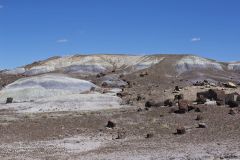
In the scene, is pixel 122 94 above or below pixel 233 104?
above

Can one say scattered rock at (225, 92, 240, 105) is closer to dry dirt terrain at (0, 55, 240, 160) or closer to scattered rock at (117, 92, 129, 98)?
dry dirt terrain at (0, 55, 240, 160)

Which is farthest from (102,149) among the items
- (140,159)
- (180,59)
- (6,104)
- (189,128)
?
(180,59)

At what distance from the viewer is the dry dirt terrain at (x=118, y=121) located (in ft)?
91.1

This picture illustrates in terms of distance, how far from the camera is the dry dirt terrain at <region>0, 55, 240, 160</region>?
1094 inches

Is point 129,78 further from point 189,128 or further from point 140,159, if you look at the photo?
point 140,159

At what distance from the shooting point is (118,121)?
40.9 meters

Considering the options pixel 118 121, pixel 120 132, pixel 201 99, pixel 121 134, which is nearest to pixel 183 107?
pixel 118 121

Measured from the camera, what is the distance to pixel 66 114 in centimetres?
4588

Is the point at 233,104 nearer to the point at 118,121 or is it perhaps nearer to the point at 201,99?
the point at 201,99

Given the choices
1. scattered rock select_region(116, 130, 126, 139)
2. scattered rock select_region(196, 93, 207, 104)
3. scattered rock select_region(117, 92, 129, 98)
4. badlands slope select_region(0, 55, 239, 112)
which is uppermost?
badlands slope select_region(0, 55, 239, 112)

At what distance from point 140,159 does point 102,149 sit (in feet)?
15.8

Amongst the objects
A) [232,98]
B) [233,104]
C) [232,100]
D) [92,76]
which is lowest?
[233,104]

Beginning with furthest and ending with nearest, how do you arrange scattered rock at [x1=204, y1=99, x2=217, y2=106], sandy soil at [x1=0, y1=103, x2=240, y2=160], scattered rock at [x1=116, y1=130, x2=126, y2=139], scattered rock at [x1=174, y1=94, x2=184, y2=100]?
1. scattered rock at [x1=174, y1=94, x2=184, y2=100]
2. scattered rock at [x1=204, y1=99, x2=217, y2=106]
3. scattered rock at [x1=116, y1=130, x2=126, y2=139]
4. sandy soil at [x1=0, y1=103, x2=240, y2=160]

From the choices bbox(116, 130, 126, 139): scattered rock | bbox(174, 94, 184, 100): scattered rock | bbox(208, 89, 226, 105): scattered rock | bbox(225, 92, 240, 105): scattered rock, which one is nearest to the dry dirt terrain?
bbox(116, 130, 126, 139): scattered rock
